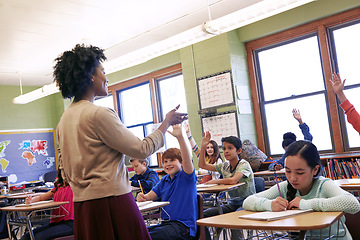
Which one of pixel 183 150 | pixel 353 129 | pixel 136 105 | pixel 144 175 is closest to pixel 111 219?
pixel 183 150

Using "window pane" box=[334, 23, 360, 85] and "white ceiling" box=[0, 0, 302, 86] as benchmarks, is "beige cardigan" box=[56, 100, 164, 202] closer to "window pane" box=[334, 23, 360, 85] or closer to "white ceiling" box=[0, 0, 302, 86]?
"white ceiling" box=[0, 0, 302, 86]

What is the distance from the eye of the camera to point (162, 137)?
5.38 ft

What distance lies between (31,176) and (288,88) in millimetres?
6391

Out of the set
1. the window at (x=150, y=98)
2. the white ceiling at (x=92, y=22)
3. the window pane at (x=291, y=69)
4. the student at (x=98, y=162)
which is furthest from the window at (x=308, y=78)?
the student at (x=98, y=162)

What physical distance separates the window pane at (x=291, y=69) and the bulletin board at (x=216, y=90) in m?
0.56

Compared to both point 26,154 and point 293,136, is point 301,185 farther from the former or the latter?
point 26,154

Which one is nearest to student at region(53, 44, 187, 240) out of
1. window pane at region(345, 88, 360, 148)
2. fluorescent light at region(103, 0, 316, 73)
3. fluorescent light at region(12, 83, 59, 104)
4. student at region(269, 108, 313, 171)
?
fluorescent light at region(103, 0, 316, 73)

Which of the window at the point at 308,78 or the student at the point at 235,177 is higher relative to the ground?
the window at the point at 308,78

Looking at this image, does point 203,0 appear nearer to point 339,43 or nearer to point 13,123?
point 339,43

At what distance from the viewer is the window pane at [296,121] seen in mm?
5297

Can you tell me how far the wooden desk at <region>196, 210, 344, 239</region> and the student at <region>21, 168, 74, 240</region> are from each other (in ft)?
5.87

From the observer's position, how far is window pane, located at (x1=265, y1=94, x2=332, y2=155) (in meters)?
5.30

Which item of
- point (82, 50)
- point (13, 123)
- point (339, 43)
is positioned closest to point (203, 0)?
point (339, 43)

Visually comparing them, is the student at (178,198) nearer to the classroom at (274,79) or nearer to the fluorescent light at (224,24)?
the fluorescent light at (224,24)
